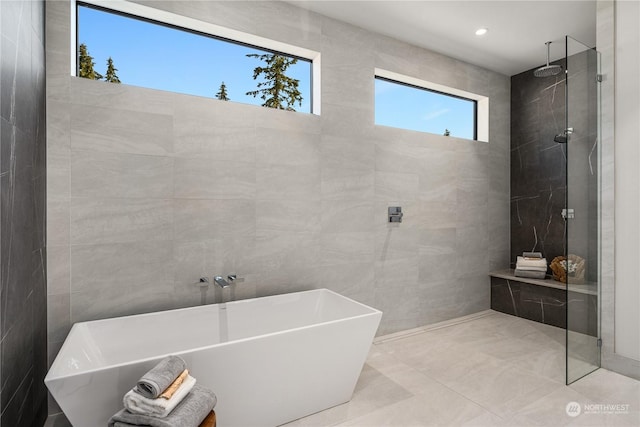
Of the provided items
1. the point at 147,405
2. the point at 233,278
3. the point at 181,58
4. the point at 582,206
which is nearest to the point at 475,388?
the point at 582,206

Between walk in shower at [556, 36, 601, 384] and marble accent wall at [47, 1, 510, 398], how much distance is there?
133 centimetres

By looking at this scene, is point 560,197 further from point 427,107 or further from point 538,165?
point 427,107

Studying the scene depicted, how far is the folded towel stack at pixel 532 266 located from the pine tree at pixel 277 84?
10.1ft

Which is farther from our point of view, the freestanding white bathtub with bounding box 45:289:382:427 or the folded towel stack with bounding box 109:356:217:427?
the freestanding white bathtub with bounding box 45:289:382:427

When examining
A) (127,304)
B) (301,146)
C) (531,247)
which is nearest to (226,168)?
(301,146)

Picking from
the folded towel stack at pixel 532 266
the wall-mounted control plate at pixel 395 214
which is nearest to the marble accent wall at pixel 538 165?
the folded towel stack at pixel 532 266

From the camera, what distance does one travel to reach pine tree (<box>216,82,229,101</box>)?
2.83 metres

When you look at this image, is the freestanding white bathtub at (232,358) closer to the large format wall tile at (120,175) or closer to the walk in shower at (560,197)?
the large format wall tile at (120,175)

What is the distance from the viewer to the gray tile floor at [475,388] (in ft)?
7.11

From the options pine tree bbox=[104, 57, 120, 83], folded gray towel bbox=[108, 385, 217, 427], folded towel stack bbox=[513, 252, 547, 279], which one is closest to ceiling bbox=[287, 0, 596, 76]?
pine tree bbox=[104, 57, 120, 83]

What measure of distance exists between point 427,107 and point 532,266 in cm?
214

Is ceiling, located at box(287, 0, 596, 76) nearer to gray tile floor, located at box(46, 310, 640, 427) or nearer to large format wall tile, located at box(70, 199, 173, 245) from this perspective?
large format wall tile, located at box(70, 199, 173, 245)

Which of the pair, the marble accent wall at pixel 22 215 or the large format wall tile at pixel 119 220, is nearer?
the marble accent wall at pixel 22 215

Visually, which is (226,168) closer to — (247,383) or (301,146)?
(301,146)
